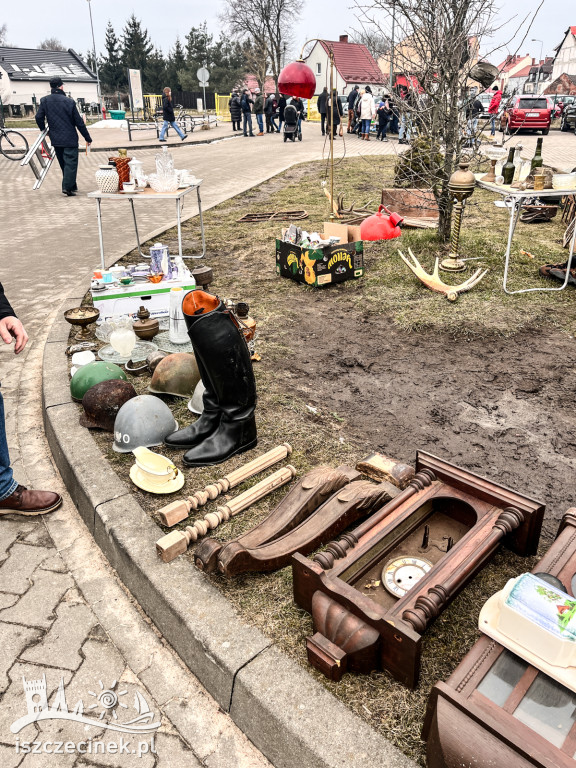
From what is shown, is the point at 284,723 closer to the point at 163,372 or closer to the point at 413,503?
the point at 413,503

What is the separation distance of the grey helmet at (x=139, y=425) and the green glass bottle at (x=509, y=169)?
15.0ft

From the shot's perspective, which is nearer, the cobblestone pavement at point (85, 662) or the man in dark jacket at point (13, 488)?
the cobblestone pavement at point (85, 662)

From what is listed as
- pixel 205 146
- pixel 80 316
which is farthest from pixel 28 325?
pixel 205 146

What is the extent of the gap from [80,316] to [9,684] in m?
3.23

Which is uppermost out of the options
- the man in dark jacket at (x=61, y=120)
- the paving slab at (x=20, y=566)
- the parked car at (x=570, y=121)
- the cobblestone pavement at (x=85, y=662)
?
the parked car at (x=570, y=121)

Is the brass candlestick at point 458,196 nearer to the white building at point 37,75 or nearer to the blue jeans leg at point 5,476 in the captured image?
the blue jeans leg at point 5,476

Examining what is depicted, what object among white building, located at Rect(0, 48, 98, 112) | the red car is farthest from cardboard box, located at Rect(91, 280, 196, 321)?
white building, located at Rect(0, 48, 98, 112)

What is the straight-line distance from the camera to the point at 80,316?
480 centimetres

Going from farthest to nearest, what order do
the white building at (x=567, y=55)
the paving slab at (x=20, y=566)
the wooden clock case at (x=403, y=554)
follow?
1. the white building at (x=567, y=55)
2. the paving slab at (x=20, y=566)
3. the wooden clock case at (x=403, y=554)

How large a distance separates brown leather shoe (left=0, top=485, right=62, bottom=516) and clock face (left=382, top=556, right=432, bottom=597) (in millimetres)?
1901

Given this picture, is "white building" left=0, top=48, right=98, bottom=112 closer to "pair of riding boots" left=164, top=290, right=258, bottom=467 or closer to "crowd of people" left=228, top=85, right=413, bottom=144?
"crowd of people" left=228, top=85, right=413, bottom=144

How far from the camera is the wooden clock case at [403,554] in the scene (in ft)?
6.22

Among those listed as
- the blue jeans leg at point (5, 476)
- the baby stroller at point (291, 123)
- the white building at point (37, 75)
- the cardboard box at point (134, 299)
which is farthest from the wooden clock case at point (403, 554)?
the white building at point (37, 75)

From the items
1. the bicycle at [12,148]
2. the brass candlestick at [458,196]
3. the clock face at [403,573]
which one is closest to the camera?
the clock face at [403,573]
